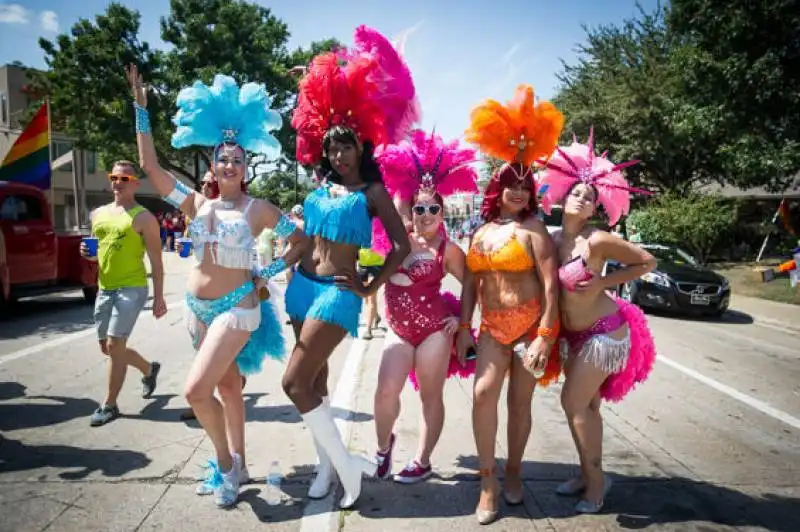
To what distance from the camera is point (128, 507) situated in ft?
9.96

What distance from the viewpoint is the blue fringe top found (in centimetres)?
302

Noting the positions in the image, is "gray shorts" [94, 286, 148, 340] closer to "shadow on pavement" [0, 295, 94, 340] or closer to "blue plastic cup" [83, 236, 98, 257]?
"blue plastic cup" [83, 236, 98, 257]

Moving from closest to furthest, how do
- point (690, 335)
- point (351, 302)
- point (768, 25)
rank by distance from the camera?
point (351, 302)
point (690, 335)
point (768, 25)

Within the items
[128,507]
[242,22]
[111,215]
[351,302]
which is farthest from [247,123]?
[242,22]

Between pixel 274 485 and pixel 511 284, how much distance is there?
6.52ft

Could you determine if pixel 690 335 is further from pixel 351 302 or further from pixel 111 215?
pixel 111 215

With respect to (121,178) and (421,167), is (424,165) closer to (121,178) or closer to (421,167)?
(421,167)

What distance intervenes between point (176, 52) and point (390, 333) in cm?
2390

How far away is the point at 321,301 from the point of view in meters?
3.00

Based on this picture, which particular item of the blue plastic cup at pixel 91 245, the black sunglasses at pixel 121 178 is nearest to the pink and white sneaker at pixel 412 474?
the black sunglasses at pixel 121 178

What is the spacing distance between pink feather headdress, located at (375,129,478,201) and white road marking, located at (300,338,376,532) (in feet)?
6.68

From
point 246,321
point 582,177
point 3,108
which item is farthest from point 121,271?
point 3,108

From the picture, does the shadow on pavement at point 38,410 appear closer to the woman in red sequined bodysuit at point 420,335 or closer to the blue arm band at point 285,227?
the blue arm band at point 285,227

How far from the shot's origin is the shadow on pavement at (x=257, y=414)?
4488 mm
